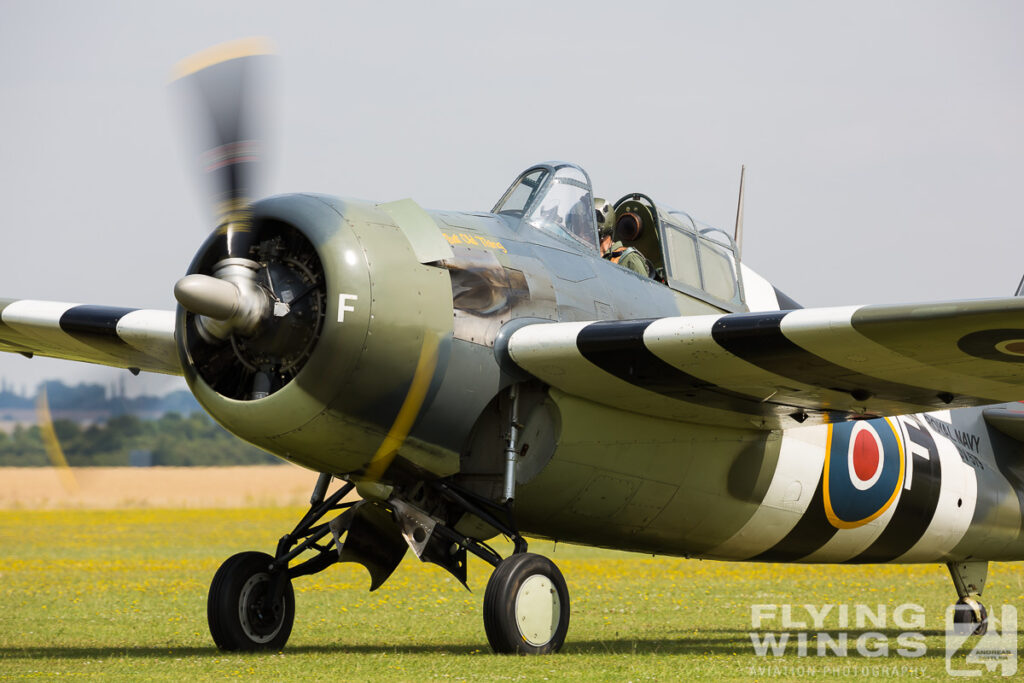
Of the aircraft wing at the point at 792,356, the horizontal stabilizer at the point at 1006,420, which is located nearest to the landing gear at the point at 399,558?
the aircraft wing at the point at 792,356

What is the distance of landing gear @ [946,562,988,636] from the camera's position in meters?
12.6

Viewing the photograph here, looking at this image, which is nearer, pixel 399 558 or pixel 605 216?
pixel 399 558

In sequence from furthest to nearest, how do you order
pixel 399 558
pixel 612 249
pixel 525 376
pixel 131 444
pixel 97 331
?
pixel 97 331
pixel 612 249
pixel 399 558
pixel 131 444
pixel 525 376

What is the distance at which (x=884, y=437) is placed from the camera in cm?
1156

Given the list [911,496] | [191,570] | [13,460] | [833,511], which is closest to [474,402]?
[833,511]

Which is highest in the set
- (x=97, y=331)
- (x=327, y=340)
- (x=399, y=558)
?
(x=327, y=340)

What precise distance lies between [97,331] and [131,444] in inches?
74.7

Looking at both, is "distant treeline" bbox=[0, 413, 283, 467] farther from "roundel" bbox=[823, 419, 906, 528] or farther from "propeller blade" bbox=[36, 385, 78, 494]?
"roundel" bbox=[823, 419, 906, 528]

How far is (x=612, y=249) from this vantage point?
10.8 meters

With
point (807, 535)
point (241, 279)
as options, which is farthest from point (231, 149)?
point (807, 535)

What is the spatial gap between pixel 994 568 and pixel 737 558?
13.7 m

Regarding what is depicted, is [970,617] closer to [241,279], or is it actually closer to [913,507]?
[913,507]

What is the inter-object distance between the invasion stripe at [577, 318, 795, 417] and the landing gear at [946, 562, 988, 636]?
4593 mm

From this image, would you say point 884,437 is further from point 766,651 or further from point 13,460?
point 13,460
